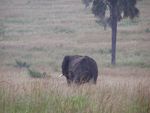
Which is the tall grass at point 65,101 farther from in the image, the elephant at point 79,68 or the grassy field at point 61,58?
the elephant at point 79,68

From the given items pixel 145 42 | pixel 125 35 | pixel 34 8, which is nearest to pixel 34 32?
pixel 125 35

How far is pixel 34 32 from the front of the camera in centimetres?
5562

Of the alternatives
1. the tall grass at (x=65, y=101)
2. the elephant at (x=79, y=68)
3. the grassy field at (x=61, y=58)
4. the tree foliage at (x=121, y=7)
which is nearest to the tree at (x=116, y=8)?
the tree foliage at (x=121, y=7)

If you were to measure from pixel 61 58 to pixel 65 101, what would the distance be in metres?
29.6

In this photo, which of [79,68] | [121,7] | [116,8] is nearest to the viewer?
[79,68]

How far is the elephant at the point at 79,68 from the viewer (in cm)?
1520

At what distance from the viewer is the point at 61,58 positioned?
36.7m

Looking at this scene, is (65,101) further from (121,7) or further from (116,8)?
(116,8)

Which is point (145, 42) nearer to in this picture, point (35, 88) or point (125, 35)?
point (125, 35)

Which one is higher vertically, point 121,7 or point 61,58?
point 121,7

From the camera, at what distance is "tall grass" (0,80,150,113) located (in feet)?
22.3

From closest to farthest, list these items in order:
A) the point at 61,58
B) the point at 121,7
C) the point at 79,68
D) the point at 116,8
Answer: the point at 79,68 < the point at 121,7 < the point at 116,8 < the point at 61,58

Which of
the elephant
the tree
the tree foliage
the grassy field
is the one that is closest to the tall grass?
→ the grassy field

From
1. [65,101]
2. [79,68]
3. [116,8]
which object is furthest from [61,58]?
[65,101]
